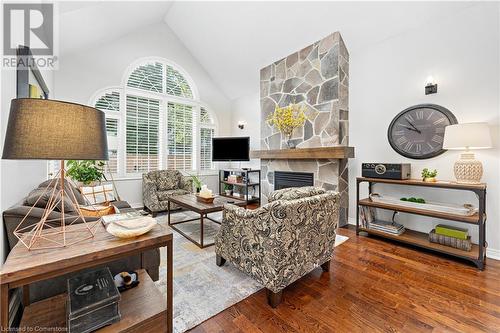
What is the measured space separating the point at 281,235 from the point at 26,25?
8.74ft

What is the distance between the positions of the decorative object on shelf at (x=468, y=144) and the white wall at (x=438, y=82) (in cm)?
29

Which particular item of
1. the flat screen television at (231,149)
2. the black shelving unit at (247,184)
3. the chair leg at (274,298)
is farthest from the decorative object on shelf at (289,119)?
the chair leg at (274,298)

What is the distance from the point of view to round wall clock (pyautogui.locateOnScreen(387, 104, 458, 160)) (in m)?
2.84

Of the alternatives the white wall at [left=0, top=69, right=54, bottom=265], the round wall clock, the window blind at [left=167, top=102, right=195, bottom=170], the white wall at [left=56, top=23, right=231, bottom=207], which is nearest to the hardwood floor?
the round wall clock

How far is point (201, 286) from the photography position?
196 centimetres

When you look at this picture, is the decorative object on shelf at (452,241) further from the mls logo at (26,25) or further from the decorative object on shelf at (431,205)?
the mls logo at (26,25)

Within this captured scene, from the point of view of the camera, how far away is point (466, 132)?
2.34 metres

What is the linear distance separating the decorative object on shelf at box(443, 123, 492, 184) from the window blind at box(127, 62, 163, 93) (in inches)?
205

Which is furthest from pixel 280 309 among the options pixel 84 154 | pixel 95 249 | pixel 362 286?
pixel 84 154

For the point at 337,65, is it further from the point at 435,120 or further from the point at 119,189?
the point at 119,189

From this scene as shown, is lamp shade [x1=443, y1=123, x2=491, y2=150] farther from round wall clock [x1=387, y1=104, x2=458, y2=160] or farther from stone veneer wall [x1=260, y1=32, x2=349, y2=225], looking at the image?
stone veneer wall [x1=260, y1=32, x2=349, y2=225]

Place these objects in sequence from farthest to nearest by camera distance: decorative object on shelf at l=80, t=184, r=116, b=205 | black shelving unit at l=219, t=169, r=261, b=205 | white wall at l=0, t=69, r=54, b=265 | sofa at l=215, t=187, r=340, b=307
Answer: black shelving unit at l=219, t=169, r=261, b=205 < decorative object on shelf at l=80, t=184, r=116, b=205 < sofa at l=215, t=187, r=340, b=307 < white wall at l=0, t=69, r=54, b=265

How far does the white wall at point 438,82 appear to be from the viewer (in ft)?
8.34
